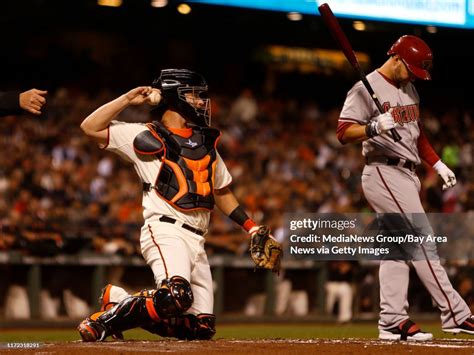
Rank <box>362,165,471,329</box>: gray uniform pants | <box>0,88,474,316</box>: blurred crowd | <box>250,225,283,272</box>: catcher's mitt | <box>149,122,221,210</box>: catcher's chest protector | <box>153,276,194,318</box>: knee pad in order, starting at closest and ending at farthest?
<box>153,276,194,318</box>: knee pad
<box>149,122,221,210</box>: catcher's chest protector
<box>250,225,283,272</box>: catcher's mitt
<box>362,165,471,329</box>: gray uniform pants
<box>0,88,474,316</box>: blurred crowd

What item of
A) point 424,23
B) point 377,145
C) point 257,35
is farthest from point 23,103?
point 257,35

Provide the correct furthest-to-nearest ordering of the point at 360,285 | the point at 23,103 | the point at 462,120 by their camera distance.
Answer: the point at 462,120 < the point at 360,285 < the point at 23,103

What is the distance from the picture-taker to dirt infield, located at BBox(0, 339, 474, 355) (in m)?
4.51

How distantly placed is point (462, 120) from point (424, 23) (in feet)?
12.3

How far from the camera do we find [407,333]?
542cm

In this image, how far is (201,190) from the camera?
207 inches

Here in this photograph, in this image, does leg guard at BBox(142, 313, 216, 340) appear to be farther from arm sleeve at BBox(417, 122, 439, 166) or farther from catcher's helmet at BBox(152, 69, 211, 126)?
arm sleeve at BBox(417, 122, 439, 166)

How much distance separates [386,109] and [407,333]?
1.33 m

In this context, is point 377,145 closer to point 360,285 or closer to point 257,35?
point 360,285

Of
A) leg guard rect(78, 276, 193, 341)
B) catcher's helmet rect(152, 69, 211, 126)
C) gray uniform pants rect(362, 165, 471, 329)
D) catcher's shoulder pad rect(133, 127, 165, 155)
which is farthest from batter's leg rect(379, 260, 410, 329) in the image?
catcher's shoulder pad rect(133, 127, 165, 155)

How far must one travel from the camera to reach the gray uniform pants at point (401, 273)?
543cm

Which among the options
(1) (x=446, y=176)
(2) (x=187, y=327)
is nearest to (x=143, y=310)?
(2) (x=187, y=327)

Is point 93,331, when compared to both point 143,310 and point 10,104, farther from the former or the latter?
point 10,104

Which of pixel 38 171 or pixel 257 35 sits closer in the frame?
pixel 38 171
